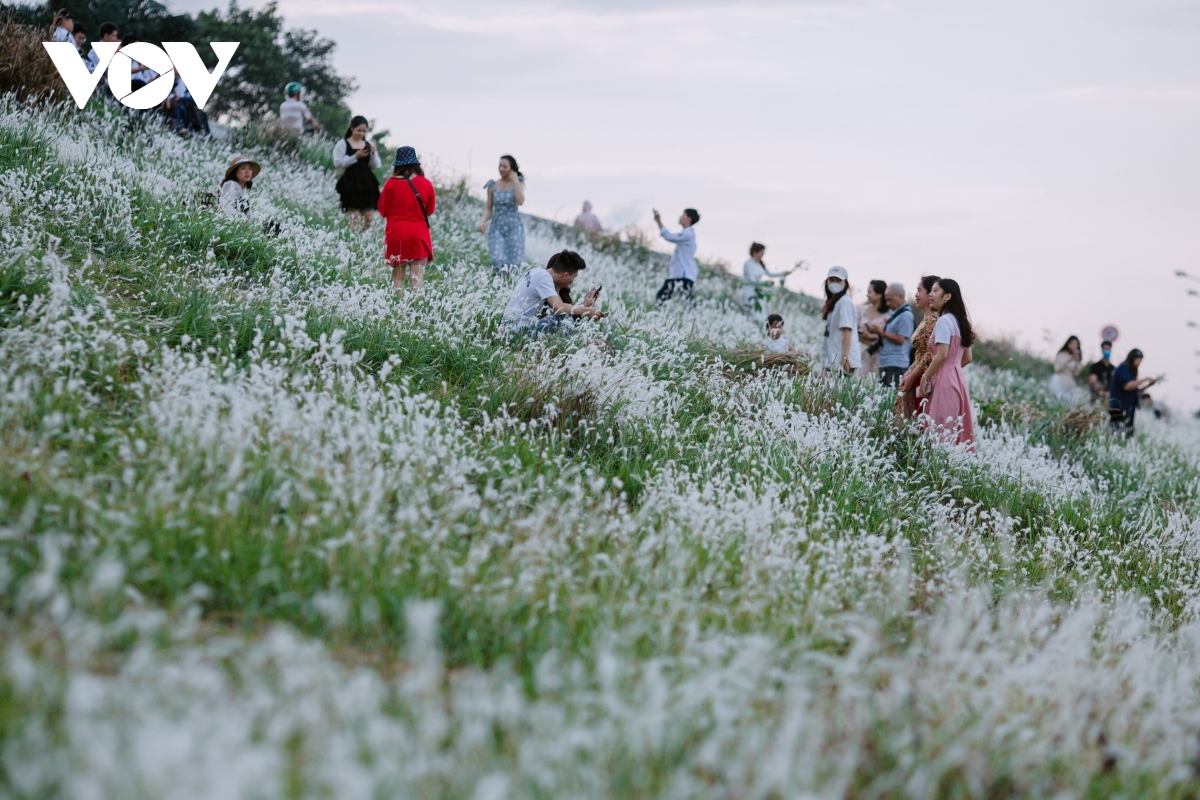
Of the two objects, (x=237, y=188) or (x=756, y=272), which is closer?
(x=237, y=188)

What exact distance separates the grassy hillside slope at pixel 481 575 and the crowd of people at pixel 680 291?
0.50 metres

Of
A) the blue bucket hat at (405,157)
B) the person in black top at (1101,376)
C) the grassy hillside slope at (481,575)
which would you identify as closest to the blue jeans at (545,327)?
the grassy hillside slope at (481,575)

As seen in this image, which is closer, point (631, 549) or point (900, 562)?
point (631, 549)

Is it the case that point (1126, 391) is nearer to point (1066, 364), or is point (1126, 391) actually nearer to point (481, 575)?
point (1066, 364)

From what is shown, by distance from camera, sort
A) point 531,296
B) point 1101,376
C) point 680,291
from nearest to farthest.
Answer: point 531,296 < point 680,291 < point 1101,376

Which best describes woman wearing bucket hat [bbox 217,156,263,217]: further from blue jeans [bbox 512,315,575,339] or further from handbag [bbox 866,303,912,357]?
handbag [bbox 866,303,912,357]

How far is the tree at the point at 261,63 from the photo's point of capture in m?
25.5

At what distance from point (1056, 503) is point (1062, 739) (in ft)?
16.4

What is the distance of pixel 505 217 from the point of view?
11.4 metres

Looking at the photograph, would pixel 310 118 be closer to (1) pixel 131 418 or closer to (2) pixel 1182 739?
(1) pixel 131 418

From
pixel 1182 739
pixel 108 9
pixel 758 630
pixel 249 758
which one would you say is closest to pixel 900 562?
pixel 758 630

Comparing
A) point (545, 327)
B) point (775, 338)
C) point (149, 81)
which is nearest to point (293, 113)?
point (149, 81)

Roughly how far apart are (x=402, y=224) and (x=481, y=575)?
6.33m

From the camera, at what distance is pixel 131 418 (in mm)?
4520
